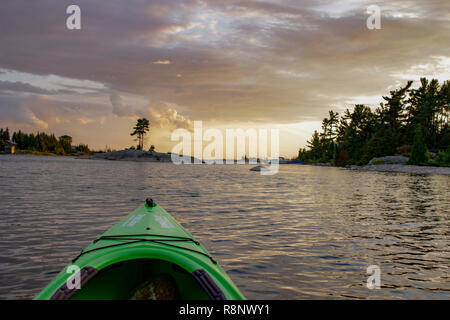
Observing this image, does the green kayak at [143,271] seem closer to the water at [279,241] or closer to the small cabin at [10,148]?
the water at [279,241]

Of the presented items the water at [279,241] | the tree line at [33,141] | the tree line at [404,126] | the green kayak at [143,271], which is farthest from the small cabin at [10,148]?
the green kayak at [143,271]

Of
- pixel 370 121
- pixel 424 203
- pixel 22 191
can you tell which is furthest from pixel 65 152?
pixel 424 203

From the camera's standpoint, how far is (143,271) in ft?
17.9

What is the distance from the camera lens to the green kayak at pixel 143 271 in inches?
153

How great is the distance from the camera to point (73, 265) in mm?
4398

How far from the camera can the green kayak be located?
389 cm

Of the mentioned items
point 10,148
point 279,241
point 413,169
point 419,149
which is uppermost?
point 10,148

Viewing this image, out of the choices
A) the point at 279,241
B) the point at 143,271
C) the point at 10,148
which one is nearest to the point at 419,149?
the point at 279,241

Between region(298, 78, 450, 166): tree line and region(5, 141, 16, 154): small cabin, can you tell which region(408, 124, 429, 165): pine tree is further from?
region(5, 141, 16, 154): small cabin

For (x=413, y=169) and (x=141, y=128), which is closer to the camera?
(x=413, y=169)

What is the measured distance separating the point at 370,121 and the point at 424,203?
249 ft

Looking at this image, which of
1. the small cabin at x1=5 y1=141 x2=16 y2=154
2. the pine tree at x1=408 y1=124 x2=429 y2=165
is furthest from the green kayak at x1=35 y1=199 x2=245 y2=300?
the small cabin at x1=5 y1=141 x2=16 y2=154

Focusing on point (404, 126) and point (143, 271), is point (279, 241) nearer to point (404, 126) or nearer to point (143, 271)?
point (143, 271)
